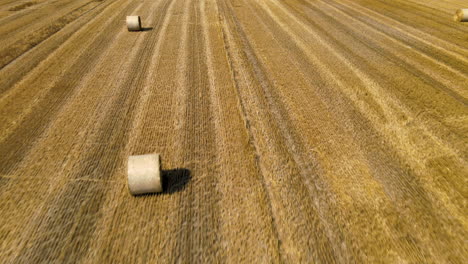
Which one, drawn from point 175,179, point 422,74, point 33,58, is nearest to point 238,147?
point 175,179

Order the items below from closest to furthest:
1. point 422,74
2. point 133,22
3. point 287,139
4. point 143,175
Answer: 1. point 143,175
2. point 287,139
3. point 422,74
4. point 133,22

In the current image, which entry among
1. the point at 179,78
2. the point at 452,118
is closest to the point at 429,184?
the point at 452,118

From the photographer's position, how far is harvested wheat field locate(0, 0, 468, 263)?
411 centimetres

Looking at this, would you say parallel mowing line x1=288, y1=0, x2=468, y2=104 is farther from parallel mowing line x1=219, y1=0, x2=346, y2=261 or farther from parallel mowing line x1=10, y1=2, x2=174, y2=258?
parallel mowing line x1=10, y1=2, x2=174, y2=258

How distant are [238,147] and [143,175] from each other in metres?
2.26

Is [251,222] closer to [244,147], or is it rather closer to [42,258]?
[244,147]

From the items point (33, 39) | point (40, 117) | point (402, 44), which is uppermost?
point (33, 39)

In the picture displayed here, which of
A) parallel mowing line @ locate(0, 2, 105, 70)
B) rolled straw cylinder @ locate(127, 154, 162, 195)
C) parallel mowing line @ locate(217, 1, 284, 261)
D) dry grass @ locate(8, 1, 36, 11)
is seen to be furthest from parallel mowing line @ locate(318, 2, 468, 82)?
dry grass @ locate(8, 1, 36, 11)

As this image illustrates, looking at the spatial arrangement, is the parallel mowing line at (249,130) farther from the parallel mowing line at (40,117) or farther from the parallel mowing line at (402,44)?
the parallel mowing line at (402,44)

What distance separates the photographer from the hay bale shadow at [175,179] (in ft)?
16.4

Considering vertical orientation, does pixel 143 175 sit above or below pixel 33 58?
below

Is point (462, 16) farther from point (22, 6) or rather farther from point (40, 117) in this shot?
point (22, 6)

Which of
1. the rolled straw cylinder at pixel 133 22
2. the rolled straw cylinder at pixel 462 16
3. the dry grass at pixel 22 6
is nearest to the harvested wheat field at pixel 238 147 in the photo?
the rolled straw cylinder at pixel 133 22

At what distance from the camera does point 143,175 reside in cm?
459
